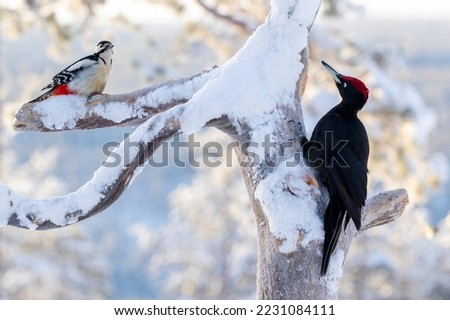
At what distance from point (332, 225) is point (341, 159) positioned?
0.41 m

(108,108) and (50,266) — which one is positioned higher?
(108,108)

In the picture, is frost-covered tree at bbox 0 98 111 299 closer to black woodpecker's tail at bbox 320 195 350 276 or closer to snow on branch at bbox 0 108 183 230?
snow on branch at bbox 0 108 183 230

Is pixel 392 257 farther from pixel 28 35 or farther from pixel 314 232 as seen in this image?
pixel 314 232

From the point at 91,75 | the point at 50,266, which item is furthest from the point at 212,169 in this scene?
the point at 91,75

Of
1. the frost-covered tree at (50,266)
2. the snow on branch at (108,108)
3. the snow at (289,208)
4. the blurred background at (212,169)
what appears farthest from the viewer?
the frost-covered tree at (50,266)

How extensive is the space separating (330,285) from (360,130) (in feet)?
2.99

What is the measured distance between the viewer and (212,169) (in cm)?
1752

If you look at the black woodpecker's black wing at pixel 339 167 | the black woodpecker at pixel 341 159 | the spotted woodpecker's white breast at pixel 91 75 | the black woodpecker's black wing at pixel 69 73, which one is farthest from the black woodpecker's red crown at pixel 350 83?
the black woodpecker's black wing at pixel 69 73

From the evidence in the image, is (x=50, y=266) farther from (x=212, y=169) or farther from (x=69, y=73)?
(x=69, y=73)

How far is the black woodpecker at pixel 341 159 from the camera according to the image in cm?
328

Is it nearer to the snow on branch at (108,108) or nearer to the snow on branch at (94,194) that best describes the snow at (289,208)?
the snow on branch at (94,194)

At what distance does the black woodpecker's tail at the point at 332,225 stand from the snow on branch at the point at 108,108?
34.9 inches

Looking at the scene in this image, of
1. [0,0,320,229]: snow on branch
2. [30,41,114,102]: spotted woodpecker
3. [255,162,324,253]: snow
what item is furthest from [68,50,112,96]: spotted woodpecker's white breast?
[255,162,324,253]: snow

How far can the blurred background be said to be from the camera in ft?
29.4
